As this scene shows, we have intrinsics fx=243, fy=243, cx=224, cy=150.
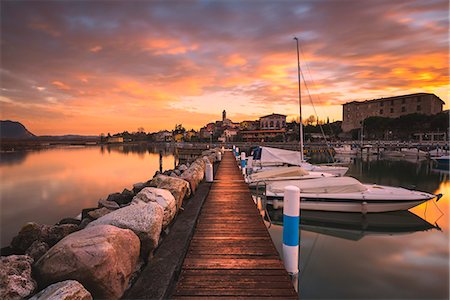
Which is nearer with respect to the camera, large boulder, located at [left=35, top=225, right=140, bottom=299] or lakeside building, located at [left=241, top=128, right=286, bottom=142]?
large boulder, located at [left=35, top=225, right=140, bottom=299]

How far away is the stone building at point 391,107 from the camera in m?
77.1

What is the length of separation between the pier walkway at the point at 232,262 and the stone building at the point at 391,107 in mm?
95000

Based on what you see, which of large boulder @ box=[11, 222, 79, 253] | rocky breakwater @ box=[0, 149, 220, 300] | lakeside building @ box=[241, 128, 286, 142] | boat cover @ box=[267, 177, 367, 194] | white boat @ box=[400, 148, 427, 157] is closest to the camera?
rocky breakwater @ box=[0, 149, 220, 300]

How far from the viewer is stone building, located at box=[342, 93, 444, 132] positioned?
7706 centimetres

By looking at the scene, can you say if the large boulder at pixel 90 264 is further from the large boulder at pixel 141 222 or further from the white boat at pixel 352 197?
the white boat at pixel 352 197

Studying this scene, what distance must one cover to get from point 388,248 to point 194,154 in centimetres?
4591

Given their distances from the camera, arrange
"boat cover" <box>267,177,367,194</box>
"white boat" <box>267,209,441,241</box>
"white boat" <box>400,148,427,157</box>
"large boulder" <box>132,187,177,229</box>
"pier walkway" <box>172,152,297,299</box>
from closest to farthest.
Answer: "pier walkway" <box>172,152,297,299</box> → "large boulder" <box>132,187,177,229</box> → "white boat" <box>267,209,441,241</box> → "boat cover" <box>267,177,367,194</box> → "white boat" <box>400,148,427,157</box>

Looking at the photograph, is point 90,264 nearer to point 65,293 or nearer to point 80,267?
point 80,267

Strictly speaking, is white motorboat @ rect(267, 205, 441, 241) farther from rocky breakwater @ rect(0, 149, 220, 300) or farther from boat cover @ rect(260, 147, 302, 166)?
rocky breakwater @ rect(0, 149, 220, 300)

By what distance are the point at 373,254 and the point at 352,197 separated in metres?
2.44

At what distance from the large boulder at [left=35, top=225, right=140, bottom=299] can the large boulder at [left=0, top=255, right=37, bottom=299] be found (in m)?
0.11

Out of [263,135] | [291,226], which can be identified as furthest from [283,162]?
[263,135]

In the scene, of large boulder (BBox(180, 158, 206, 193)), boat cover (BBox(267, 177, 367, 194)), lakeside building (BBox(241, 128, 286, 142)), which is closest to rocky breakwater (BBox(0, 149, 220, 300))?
large boulder (BBox(180, 158, 206, 193))

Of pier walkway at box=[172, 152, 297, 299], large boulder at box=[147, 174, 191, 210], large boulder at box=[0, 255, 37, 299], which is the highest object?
large boulder at box=[147, 174, 191, 210]
